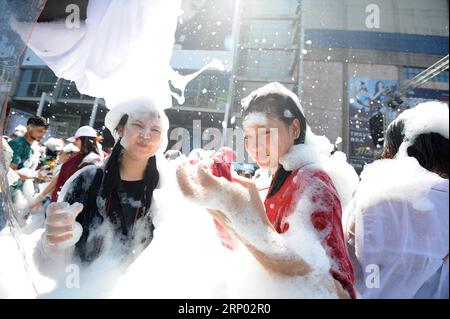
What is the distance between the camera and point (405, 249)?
0.57 metres

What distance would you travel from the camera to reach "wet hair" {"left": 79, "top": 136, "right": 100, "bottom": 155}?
0.92m

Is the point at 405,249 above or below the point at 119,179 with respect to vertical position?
below

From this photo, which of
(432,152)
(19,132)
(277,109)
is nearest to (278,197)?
(277,109)

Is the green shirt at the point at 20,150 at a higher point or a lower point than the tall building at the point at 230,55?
lower

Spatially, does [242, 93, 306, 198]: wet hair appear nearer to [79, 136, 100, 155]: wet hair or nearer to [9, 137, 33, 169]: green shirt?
[79, 136, 100, 155]: wet hair

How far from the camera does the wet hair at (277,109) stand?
61cm

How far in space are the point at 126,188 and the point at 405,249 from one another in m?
0.67

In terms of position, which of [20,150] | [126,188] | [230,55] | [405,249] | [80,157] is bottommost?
[405,249]

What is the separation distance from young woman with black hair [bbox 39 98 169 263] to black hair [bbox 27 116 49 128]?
45cm

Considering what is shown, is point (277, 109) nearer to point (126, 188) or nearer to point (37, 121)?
point (126, 188)

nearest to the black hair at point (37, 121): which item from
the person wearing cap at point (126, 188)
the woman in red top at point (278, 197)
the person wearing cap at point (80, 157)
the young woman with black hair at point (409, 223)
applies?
the person wearing cap at point (80, 157)

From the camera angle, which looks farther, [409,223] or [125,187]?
[125,187]

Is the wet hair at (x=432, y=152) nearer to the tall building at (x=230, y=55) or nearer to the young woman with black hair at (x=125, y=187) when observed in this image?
the tall building at (x=230, y=55)

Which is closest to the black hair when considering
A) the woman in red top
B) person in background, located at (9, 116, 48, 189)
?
person in background, located at (9, 116, 48, 189)
